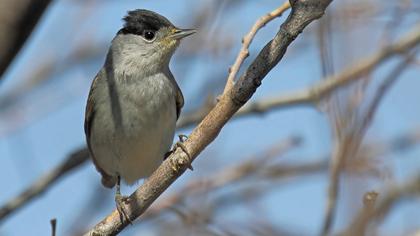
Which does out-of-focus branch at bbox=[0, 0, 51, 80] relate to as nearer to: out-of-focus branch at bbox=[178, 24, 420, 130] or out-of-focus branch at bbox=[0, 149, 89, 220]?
out-of-focus branch at bbox=[0, 149, 89, 220]

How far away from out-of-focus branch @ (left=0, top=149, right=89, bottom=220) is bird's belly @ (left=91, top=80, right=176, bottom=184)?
0.16 metres

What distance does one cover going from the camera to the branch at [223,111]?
2760 millimetres

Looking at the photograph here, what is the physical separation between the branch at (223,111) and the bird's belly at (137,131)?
1293 millimetres

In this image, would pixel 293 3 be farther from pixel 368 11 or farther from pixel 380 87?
pixel 368 11

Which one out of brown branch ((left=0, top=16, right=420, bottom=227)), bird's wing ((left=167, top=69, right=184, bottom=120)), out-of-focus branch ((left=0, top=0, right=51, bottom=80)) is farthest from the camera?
bird's wing ((left=167, top=69, right=184, bottom=120))

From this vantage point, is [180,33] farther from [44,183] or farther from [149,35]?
[44,183]

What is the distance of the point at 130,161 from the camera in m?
4.91

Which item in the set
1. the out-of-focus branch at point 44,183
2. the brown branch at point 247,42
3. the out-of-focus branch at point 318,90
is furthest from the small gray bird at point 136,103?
the brown branch at point 247,42

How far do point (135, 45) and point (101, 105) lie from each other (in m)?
0.51

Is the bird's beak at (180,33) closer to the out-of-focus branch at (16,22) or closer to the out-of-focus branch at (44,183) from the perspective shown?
the out-of-focus branch at (44,183)

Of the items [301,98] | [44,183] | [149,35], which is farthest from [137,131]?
[301,98]

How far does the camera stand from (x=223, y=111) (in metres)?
2.94

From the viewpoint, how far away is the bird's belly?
4.79m

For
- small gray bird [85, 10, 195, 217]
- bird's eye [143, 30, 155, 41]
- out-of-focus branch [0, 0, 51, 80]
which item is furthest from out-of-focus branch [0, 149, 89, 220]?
out-of-focus branch [0, 0, 51, 80]
